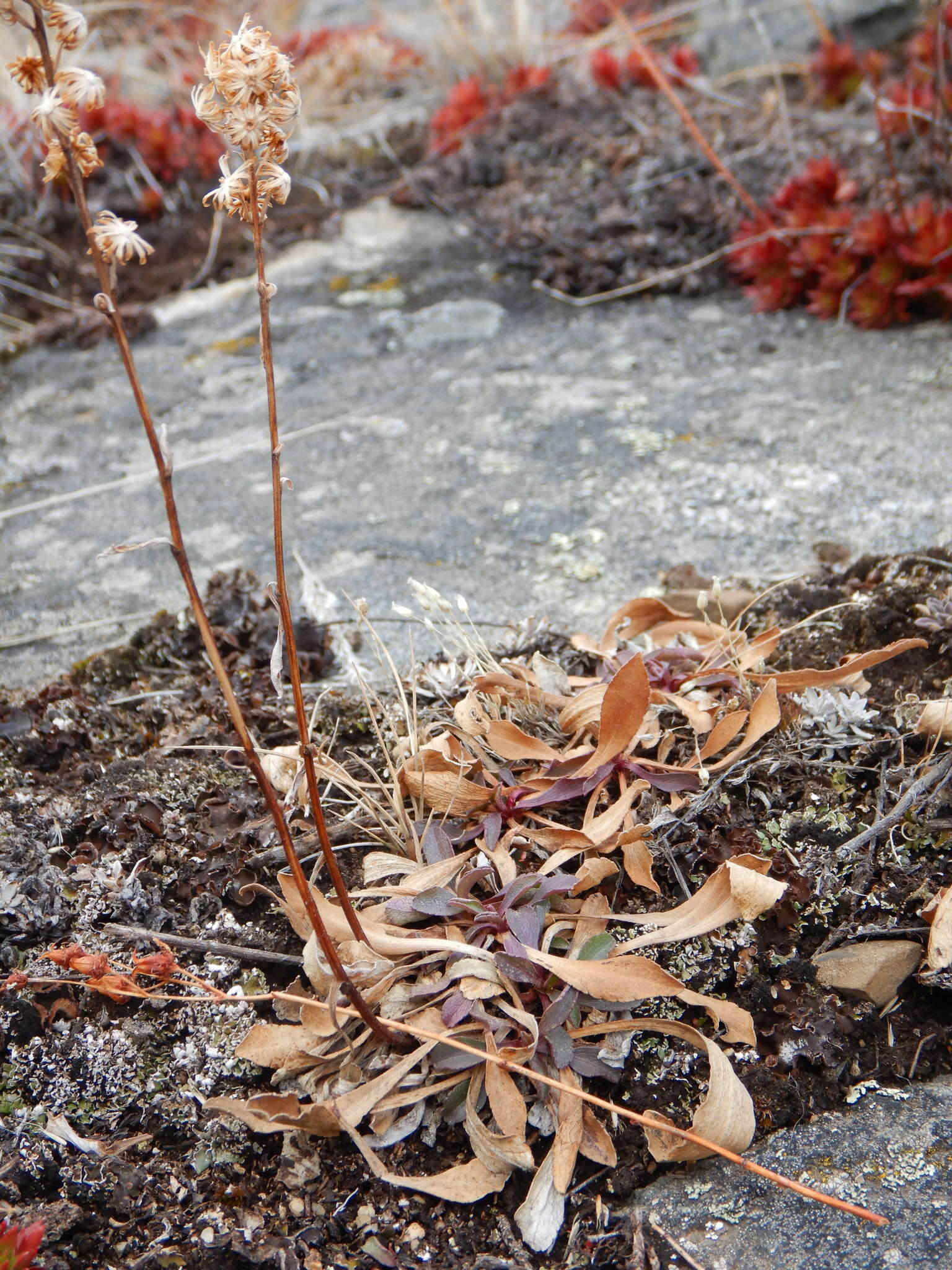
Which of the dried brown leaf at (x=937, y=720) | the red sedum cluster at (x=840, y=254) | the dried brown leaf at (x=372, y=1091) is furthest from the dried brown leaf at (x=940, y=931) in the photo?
the red sedum cluster at (x=840, y=254)

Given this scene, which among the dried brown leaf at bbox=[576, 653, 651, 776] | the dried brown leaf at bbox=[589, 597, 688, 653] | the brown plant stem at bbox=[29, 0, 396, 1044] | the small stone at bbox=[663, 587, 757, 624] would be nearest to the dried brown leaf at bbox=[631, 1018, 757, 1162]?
the brown plant stem at bbox=[29, 0, 396, 1044]

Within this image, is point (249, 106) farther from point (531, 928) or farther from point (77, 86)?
point (531, 928)

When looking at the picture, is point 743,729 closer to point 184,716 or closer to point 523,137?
point 184,716

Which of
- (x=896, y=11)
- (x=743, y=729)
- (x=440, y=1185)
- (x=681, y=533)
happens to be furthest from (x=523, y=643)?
(x=896, y=11)

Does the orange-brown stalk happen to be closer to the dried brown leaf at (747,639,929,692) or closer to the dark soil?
the dark soil

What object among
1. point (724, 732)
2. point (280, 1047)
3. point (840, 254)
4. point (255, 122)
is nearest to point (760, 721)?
point (724, 732)
